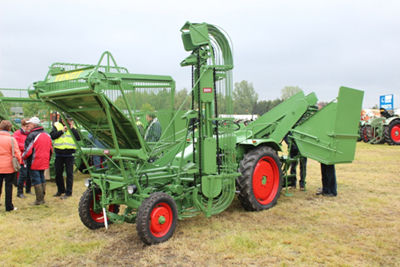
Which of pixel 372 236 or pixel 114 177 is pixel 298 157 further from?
pixel 114 177

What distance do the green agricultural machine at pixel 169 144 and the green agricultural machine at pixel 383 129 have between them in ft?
40.6

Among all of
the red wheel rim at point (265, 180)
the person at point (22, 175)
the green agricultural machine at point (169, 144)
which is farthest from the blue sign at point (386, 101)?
the person at point (22, 175)

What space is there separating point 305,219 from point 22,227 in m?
4.35

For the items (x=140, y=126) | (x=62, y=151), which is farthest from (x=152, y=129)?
(x=62, y=151)

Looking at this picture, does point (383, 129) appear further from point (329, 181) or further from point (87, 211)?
point (87, 211)

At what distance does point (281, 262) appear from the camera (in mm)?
3697

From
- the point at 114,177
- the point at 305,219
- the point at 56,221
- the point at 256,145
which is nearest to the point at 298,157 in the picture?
the point at 256,145

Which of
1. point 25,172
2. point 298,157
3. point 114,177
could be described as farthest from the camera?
point 25,172

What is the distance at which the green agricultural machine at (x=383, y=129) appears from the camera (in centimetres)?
1678

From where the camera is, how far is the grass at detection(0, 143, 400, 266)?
3842 mm

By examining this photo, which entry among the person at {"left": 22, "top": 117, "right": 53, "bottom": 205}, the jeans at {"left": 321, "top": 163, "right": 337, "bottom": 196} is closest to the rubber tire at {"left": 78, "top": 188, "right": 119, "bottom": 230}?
the person at {"left": 22, "top": 117, "right": 53, "bottom": 205}

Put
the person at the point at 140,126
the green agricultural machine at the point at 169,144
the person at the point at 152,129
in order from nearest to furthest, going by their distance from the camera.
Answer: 1. the green agricultural machine at the point at 169,144
2. the person at the point at 140,126
3. the person at the point at 152,129

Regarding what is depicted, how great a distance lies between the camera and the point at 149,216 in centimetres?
414

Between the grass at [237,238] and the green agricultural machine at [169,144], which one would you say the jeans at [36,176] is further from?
the green agricultural machine at [169,144]
